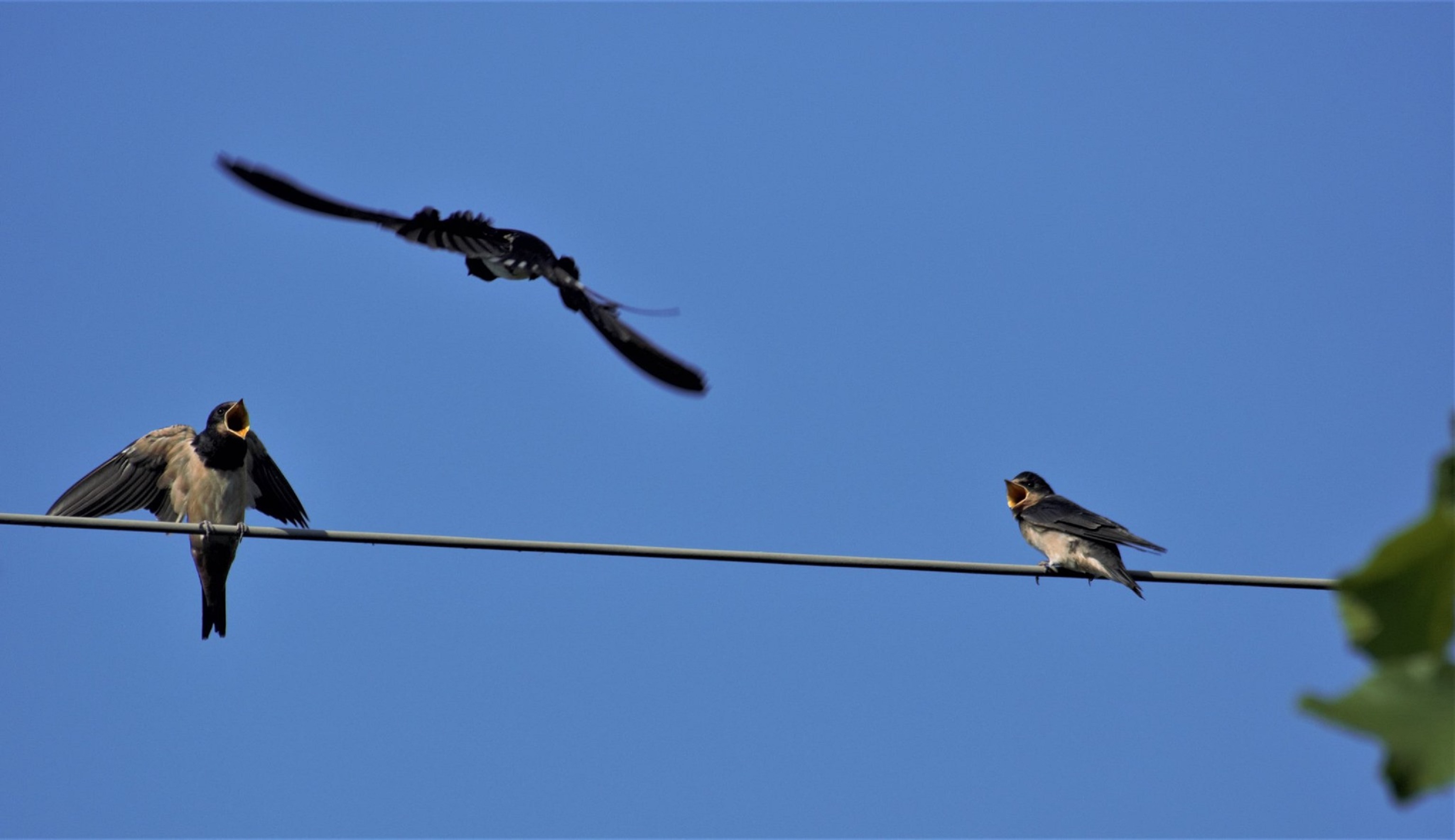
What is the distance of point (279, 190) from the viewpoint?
6770mm

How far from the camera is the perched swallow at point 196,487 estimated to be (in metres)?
9.41

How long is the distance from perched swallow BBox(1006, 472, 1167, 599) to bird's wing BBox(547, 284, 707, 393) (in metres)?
3.66

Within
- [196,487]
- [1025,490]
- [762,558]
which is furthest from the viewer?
[1025,490]

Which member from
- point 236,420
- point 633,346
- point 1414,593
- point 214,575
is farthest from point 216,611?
point 1414,593

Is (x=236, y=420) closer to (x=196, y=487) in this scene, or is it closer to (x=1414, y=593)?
(x=196, y=487)

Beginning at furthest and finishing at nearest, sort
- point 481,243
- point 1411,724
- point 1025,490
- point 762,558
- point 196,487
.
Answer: point 1025,490 < point 196,487 < point 481,243 < point 762,558 < point 1411,724

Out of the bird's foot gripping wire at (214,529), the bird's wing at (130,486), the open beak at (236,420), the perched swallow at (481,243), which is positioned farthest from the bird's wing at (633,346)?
the bird's wing at (130,486)

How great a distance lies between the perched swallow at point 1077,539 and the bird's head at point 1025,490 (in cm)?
39

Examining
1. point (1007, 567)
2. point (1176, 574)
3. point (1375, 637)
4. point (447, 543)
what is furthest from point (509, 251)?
point (1375, 637)

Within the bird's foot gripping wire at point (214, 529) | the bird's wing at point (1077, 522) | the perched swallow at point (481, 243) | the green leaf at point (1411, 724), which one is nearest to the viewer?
the green leaf at point (1411, 724)

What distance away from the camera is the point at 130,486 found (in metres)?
9.61

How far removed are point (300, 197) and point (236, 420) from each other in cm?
311

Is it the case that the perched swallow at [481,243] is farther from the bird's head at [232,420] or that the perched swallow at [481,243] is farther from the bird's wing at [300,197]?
the bird's head at [232,420]

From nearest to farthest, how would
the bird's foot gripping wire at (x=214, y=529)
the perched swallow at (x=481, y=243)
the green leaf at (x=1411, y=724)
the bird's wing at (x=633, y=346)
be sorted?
the green leaf at (x=1411, y=724), the bird's wing at (x=633, y=346), the perched swallow at (x=481, y=243), the bird's foot gripping wire at (x=214, y=529)
